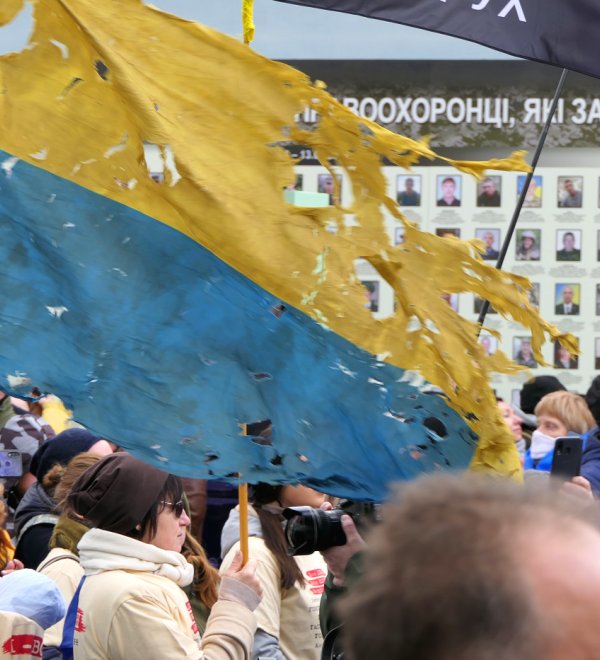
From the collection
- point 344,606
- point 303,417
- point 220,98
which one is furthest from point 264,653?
point 344,606

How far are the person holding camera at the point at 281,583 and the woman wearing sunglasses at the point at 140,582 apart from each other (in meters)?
0.49

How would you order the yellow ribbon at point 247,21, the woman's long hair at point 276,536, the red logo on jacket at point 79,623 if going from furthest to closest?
the woman's long hair at point 276,536
the red logo on jacket at point 79,623
the yellow ribbon at point 247,21

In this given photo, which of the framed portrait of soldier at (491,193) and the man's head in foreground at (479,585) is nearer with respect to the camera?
the man's head in foreground at (479,585)

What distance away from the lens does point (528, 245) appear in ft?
23.2

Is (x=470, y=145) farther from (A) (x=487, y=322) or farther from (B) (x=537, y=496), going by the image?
(B) (x=537, y=496)

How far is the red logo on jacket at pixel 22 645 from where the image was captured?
2506mm

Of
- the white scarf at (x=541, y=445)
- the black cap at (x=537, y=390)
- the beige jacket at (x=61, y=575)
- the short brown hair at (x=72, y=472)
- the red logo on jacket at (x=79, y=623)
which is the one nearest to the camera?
the red logo on jacket at (x=79, y=623)

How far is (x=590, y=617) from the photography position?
0.81 m

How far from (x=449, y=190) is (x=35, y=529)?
419cm

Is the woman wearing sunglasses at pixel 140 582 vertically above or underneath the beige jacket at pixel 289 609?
above

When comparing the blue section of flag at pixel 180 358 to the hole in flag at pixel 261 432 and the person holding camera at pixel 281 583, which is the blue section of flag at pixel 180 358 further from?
the person holding camera at pixel 281 583

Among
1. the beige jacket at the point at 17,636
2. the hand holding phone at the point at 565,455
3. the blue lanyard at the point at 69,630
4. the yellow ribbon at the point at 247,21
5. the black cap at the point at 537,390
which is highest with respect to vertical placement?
the yellow ribbon at the point at 247,21

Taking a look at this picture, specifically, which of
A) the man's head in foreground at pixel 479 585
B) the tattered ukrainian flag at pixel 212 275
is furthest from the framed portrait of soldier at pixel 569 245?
the man's head in foreground at pixel 479 585

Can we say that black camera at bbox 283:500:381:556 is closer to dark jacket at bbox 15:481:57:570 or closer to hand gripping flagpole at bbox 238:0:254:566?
hand gripping flagpole at bbox 238:0:254:566
